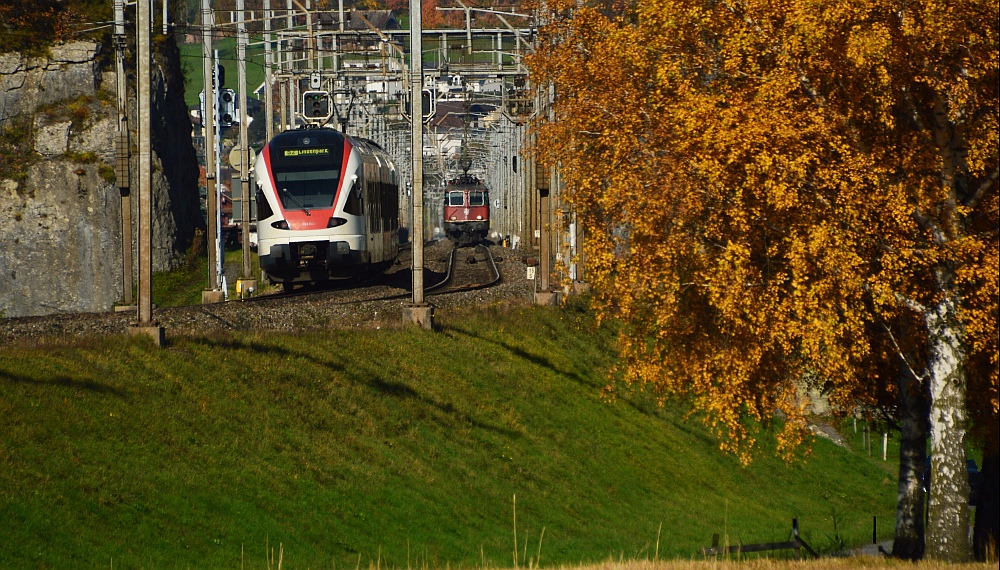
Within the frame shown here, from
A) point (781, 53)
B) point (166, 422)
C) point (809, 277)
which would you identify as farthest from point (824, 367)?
point (166, 422)

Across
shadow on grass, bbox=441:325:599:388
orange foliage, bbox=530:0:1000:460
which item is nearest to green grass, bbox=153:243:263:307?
shadow on grass, bbox=441:325:599:388

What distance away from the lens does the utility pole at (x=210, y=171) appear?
127 feet

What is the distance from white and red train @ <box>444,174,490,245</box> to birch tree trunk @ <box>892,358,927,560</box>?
71580 millimetres

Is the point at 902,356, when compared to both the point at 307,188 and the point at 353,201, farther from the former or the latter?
the point at 307,188

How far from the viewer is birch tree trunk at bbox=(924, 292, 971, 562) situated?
52.2 ft

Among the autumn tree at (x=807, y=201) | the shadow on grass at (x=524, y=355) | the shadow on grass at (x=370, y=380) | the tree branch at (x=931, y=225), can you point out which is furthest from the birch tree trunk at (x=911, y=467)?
the shadow on grass at (x=524, y=355)

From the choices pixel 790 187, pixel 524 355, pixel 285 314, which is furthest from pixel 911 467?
pixel 285 314

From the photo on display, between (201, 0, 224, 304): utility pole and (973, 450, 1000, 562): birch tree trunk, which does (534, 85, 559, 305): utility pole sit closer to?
(201, 0, 224, 304): utility pole

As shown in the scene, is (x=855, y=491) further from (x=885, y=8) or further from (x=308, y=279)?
(x=885, y=8)

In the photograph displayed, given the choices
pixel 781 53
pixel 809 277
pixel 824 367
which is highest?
pixel 781 53

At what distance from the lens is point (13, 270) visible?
5131 cm

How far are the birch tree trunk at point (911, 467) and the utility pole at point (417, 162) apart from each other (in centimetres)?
1123

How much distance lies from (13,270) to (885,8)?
4343 centimetres

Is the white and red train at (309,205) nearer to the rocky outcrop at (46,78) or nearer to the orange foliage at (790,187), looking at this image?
the orange foliage at (790,187)
